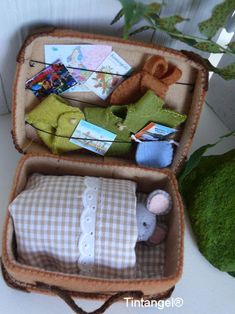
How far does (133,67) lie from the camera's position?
754 mm

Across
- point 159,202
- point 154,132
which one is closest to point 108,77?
point 154,132

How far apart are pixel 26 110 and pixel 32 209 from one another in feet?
0.71

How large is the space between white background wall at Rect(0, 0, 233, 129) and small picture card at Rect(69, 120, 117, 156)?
0.20 metres

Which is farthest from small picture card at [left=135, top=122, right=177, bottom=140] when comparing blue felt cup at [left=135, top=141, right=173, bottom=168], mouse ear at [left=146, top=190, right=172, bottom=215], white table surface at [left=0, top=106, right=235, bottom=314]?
white table surface at [left=0, top=106, right=235, bottom=314]

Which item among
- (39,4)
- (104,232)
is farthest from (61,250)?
(39,4)

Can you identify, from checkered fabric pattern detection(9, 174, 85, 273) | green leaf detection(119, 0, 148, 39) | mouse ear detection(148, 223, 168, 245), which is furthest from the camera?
mouse ear detection(148, 223, 168, 245)


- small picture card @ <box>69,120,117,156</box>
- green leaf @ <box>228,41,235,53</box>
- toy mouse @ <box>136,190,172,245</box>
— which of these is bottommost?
toy mouse @ <box>136,190,172,245</box>

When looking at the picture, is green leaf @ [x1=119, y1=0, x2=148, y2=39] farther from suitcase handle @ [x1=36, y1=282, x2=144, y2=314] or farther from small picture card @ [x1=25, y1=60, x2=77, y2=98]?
suitcase handle @ [x1=36, y1=282, x2=144, y2=314]

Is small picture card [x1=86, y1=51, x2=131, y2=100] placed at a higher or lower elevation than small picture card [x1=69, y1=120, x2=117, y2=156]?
higher

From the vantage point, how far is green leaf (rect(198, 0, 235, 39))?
24.5 inches

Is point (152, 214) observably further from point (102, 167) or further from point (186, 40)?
point (186, 40)

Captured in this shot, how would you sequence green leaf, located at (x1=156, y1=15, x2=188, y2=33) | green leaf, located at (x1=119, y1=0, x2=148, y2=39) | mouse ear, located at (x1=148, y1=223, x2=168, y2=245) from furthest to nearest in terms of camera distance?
mouse ear, located at (x1=148, y1=223, x2=168, y2=245) → green leaf, located at (x1=156, y1=15, x2=188, y2=33) → green leaf, located at (x1=119, y1=0, x2=148, y2=39)

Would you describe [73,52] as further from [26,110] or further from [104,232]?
[104,232]

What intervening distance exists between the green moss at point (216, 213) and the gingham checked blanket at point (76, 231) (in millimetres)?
179
